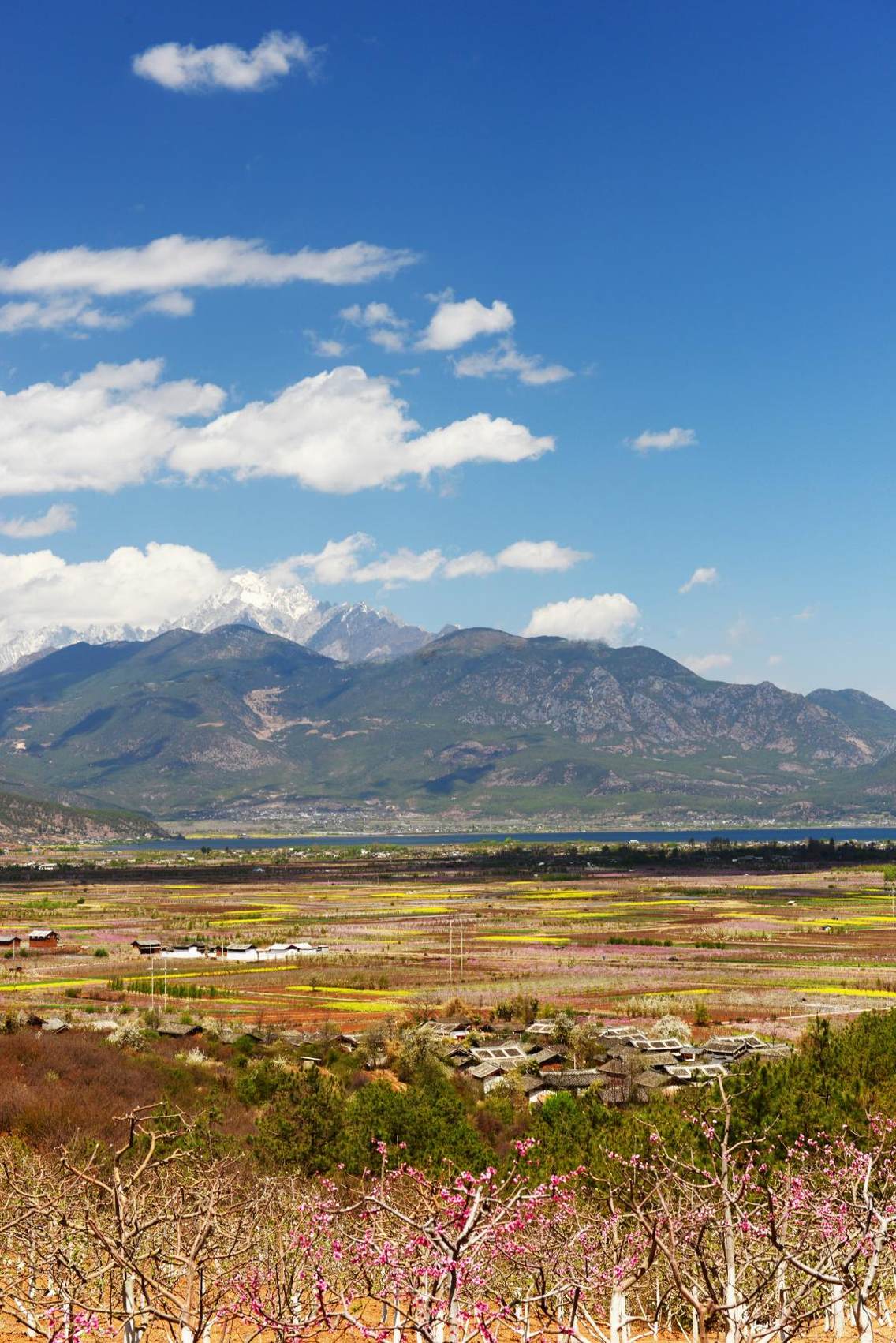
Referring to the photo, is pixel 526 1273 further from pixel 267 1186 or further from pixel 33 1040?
pixel 33 1040

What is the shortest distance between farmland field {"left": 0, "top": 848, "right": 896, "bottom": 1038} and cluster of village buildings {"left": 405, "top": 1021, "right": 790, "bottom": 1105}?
289 inches

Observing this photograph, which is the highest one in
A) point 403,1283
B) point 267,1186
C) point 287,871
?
point 403,1283

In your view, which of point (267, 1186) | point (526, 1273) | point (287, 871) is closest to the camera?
point (526, 1273)

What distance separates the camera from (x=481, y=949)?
85.4 metres

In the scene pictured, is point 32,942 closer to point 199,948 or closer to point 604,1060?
point 199,948

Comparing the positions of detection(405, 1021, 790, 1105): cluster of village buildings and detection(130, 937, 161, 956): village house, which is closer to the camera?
detection(405, 1021, 790, 1105): cluster of village buildings

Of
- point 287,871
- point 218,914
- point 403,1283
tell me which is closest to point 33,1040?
point 403,1283

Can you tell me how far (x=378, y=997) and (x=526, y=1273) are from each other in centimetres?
5007

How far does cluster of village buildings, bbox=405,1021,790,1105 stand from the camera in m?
36.5

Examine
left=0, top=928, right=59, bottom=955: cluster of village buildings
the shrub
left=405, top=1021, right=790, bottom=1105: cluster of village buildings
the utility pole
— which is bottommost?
left=0, top=928, right=59, bottom=955: cluster of village buildings

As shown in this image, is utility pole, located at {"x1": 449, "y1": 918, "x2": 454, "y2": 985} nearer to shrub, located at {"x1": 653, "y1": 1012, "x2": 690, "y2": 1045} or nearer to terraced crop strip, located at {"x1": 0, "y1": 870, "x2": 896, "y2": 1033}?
terraced crop strip, located at {"x1": 0, "y1": 870, "x2": 896, "y2": 1033}

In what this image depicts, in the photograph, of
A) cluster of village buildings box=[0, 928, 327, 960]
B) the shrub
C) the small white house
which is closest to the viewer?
the shrub

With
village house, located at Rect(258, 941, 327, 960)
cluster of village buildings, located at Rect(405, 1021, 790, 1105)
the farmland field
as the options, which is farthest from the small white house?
cluster of village buildings, located at Rect(405, 1021, 790, 1105)

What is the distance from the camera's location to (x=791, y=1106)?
2334 centimetres
